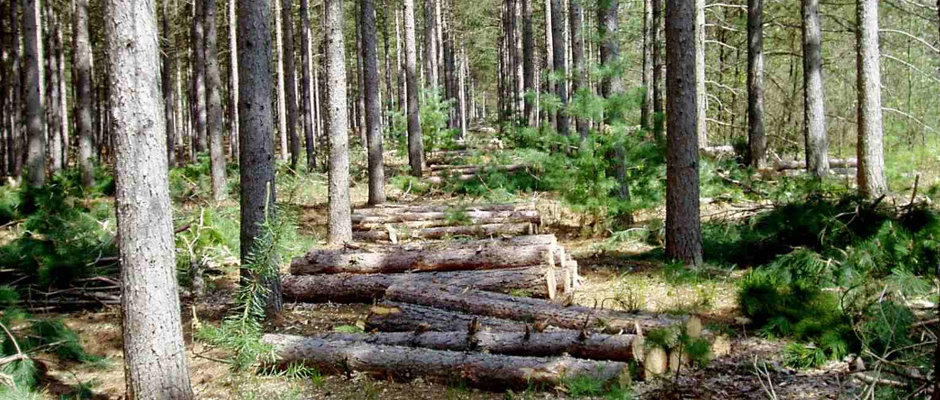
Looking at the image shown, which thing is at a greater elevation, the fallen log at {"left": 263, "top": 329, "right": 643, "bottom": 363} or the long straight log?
the long straight log

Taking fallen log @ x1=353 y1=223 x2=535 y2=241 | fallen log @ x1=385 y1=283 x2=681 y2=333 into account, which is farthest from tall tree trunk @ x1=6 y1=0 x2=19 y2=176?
fallen log @ x1=385 y1=283 x2=681 y2=333

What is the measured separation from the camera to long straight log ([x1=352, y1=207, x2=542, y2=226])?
1138 centimetres

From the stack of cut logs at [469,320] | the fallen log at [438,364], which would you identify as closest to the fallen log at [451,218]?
the stack of cut logs at [469,320]

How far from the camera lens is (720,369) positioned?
5121 mm

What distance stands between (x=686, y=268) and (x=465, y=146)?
54.6ft

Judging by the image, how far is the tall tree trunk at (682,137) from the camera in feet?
25.3

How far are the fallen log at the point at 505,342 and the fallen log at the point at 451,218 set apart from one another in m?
5.61

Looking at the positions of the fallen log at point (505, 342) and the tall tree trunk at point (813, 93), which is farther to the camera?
the tall tree trunk at point (813, 93)

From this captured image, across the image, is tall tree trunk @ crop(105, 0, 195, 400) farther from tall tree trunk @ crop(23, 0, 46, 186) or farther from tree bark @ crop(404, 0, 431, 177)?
tree bark @ crop(404, 0, 431, 177)

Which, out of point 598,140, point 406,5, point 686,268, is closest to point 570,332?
point 686,268

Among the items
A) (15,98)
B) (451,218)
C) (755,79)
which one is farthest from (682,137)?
(15,98)

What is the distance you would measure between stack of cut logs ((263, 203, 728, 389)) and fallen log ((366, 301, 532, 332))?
0.04ft

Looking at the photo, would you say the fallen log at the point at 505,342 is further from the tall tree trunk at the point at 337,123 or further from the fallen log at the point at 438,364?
the tall tree trunk at the point at 337,123

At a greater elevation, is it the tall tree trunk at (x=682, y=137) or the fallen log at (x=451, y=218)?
the tall tree trunk at (x=682, y=137)
